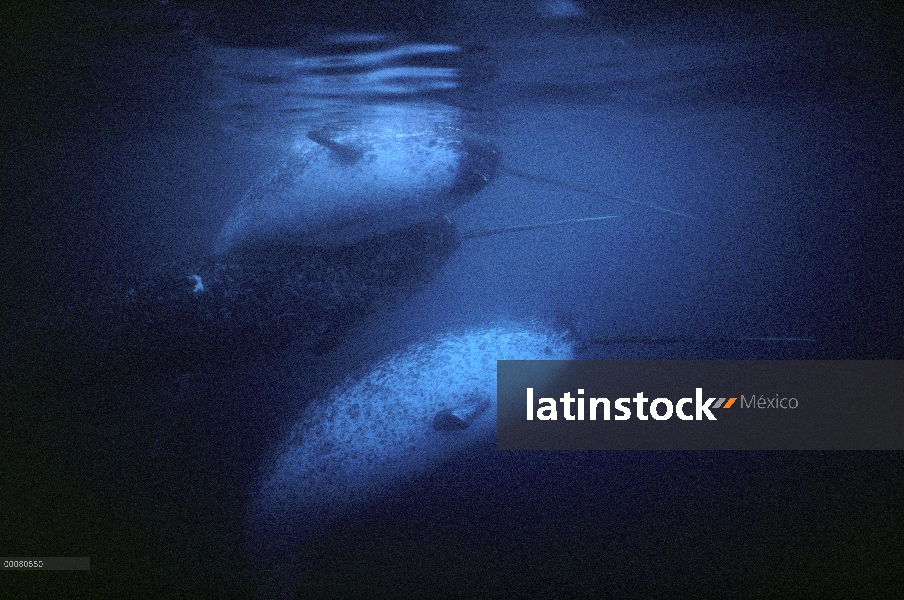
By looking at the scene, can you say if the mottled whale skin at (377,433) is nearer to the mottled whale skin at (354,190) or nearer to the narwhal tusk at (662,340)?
the narwhal tusk at (662,340)

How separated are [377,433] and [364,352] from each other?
65 centimetres

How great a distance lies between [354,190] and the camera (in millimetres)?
3523

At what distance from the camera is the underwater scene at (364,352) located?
296 centimetres

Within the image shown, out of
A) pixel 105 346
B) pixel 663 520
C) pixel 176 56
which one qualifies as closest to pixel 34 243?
pixel 105 346

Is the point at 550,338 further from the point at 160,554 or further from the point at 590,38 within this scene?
the point at 160,554

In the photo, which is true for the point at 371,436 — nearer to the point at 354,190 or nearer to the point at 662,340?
the point at 354,190

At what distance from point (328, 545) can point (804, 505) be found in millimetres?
3821
